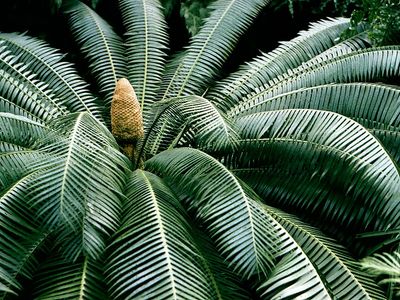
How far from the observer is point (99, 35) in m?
4.15

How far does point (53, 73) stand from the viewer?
3812mm

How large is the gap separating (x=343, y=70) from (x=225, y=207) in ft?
4.17

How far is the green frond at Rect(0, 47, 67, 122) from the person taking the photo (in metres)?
3.35

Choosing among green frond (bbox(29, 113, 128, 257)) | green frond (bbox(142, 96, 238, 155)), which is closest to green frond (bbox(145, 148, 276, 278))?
green frond (bbox(142, 96, 238, 155))

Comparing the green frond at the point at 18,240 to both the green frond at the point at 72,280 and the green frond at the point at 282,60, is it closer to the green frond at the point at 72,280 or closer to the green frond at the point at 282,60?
the green frond at the point at 72,280

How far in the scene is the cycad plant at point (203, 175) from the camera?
226 cm

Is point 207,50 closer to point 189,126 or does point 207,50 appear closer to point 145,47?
point 145,47

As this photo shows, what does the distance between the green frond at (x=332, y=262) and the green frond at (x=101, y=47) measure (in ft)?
5.67

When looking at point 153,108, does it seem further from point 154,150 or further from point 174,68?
point 174,68

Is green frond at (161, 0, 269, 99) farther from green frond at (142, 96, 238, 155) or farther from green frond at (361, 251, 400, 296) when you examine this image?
green frond at (361, 251, 400, 296)

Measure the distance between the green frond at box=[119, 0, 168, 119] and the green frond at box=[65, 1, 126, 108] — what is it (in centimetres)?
8

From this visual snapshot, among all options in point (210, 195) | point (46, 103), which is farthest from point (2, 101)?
point (210, 195)

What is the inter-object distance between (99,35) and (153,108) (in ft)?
2.92

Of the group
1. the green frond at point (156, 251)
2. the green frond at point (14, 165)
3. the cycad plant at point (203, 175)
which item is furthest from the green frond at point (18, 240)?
the green frond at point (156, 251)
